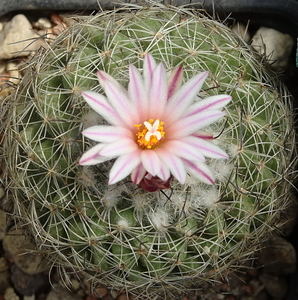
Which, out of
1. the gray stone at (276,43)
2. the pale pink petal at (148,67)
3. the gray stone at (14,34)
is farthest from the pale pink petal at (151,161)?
the gray stone at (14,34)

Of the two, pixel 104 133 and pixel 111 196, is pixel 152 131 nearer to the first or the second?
pixel 104 133

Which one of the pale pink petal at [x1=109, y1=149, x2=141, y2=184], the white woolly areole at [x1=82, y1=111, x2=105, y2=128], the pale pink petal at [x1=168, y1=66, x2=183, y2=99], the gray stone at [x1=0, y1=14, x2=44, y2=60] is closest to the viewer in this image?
the pale pink petal at [x1=109, y1=149, x2=141, y2=184]

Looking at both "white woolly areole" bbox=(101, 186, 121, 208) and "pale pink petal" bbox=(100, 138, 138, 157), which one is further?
"white woolly areole" bbox=(101, 186, 121, 208)

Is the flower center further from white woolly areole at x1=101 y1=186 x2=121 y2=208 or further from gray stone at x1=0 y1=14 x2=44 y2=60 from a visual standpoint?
gray stone at x1=0 y1=14 x2=44 y2=60

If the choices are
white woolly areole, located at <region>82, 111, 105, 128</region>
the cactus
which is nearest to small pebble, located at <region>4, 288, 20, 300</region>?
the cactus

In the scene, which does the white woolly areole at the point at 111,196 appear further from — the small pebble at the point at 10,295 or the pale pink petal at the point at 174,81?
the small pebble at the point at 10,295

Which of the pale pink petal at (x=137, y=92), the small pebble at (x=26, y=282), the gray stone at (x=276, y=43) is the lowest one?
the small pebble at (x=26, y=282)

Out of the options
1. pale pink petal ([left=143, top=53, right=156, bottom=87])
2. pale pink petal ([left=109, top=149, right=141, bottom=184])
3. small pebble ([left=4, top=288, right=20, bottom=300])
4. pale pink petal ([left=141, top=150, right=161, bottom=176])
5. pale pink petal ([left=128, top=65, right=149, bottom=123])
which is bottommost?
small pebble ([left=4, top=288, right=20, bottom=300])
